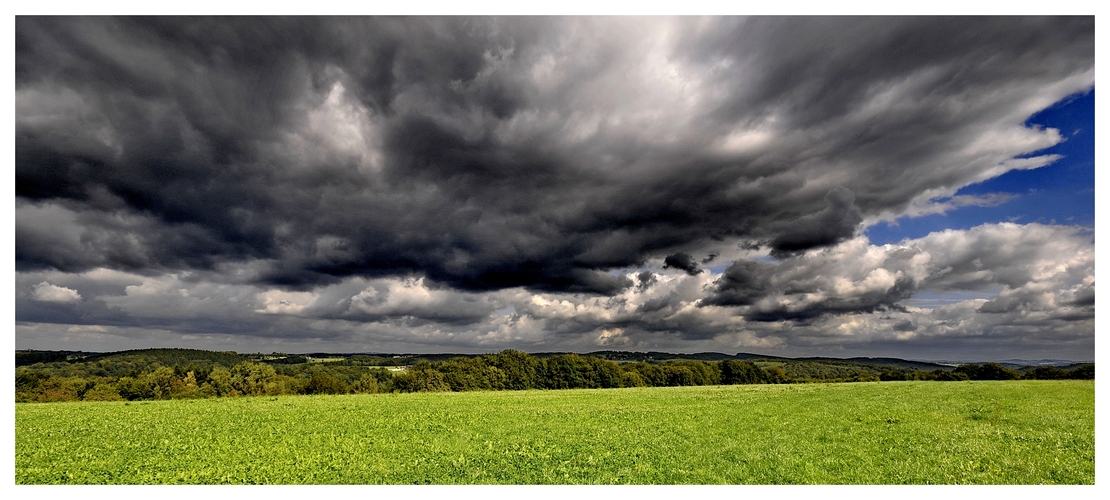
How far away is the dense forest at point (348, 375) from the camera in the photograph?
6278 cm

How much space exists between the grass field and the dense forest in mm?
45001

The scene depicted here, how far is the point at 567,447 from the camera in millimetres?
18562

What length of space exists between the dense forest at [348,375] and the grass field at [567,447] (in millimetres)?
45001

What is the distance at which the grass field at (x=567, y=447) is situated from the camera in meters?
14.7

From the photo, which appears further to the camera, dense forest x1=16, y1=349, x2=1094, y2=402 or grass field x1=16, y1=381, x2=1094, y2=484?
dense forest x1=16, y1=349, x2=1094, y2=402

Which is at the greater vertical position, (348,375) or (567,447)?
(567,447)

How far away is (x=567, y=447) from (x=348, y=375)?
345ft

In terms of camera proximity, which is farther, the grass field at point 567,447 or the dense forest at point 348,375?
the dense forest at point 348,375

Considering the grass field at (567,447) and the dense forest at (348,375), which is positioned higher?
the grass field at (567,447)

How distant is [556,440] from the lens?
1991 centimetres

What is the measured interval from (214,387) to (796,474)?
88.3 meters

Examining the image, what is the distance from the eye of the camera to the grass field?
14711 millimetres

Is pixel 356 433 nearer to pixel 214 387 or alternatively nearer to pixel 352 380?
pixel 214 387

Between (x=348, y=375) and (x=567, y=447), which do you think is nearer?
(x=567, y=447)
